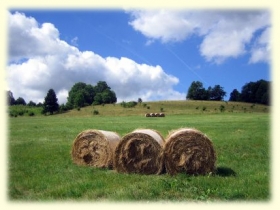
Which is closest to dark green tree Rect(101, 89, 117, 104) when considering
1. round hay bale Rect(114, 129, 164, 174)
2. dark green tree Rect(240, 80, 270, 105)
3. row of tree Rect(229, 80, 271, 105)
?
row of tree Rect(229, 80, 271, 105)

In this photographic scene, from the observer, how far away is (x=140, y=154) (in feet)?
32.4

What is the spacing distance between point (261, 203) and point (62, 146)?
9.89 m

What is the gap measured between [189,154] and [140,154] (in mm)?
1260

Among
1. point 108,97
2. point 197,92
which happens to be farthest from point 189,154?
point 108,97

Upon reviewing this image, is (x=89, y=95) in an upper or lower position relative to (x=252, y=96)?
upper

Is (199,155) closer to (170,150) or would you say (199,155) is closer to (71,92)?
(170,150)

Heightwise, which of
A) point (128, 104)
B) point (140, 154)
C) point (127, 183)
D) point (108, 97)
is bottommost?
point (127, 183)

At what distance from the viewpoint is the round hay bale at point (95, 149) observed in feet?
36.1

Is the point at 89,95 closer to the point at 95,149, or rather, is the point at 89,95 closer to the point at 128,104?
the point at 128,104

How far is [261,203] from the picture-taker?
720 centimetres

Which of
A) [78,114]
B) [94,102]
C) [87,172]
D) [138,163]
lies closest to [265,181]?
[138,163]

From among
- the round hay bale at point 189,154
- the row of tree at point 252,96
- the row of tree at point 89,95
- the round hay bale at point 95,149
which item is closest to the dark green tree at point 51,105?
the row of tree at point 89,95

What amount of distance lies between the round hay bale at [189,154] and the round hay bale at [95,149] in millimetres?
2032

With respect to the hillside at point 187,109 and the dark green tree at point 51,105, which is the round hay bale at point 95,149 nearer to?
the hillside at point 187,109
